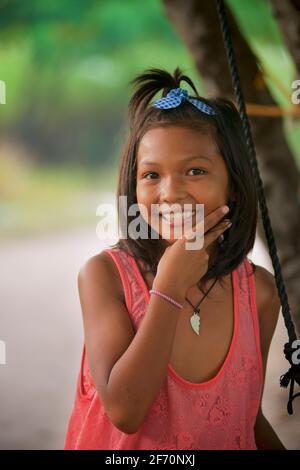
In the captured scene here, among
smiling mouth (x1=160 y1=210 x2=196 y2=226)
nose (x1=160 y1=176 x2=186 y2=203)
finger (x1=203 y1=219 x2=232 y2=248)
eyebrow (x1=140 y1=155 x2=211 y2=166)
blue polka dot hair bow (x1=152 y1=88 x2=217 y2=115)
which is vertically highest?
blue polka dot hair bow (x1=152 y1=88 x2=217 y2=115)

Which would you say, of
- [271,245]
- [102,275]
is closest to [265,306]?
→ [271,245]

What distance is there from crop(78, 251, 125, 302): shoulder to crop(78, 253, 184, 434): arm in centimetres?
3

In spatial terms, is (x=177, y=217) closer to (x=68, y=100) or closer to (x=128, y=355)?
(x=128, y=355)

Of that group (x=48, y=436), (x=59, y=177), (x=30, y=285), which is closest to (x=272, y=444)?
(x=48, y=436)

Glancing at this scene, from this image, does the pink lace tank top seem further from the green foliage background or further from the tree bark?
the green foliage background

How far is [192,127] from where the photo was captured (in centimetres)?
85

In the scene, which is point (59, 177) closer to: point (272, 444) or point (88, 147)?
point (88, 147)

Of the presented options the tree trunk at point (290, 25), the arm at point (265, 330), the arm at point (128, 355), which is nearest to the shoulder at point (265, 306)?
the arm at point (265, 330)

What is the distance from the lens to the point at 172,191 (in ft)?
2.66

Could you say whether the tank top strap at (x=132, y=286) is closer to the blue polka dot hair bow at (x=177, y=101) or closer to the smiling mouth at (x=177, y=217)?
the smiling mouth at (x=177, y=217)

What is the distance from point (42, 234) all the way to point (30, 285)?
202mm

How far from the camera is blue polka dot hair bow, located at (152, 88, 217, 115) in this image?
0.86m

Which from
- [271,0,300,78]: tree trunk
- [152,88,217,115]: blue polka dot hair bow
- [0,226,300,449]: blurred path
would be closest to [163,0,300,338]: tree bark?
[271,0,300,78]: tree trunk

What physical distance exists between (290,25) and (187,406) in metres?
0.62
